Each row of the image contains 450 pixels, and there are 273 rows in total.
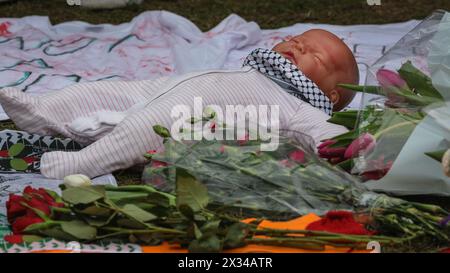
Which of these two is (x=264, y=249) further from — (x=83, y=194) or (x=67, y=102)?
(x=67, y=102)

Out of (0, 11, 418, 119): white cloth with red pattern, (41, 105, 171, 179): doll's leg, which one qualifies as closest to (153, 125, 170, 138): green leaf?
(41, 105, 171, 179): doll's leg

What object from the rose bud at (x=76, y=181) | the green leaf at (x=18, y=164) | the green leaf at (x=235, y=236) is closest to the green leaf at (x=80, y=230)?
the rose bud at (x=76, y=181)

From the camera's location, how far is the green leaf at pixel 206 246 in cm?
158

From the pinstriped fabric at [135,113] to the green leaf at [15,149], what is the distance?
52 mm

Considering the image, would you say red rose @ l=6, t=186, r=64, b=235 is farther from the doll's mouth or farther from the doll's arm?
the doll's mouth

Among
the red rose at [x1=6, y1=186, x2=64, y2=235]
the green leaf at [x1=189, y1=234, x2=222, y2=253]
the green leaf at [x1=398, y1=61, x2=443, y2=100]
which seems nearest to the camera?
the green leaf at [x1=189, y1=234, x2=222, y2=253]

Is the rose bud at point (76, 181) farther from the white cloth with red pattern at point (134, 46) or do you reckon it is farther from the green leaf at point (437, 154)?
the white cloth with red pattern at point (134, 46)

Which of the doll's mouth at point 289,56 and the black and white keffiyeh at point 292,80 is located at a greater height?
the doll's mouth at point 289,56

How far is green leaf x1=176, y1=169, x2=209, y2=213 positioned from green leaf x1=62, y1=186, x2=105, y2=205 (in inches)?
6.0

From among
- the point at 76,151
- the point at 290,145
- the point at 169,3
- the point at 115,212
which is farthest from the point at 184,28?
the point at 115,212

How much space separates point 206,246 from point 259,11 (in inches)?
95.4

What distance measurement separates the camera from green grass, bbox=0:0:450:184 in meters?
3.73

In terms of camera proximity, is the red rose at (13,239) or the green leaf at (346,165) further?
the green leaf at (346,165)

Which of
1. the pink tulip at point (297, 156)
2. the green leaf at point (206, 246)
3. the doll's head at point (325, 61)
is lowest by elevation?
the green leaf at point (206, 246)
